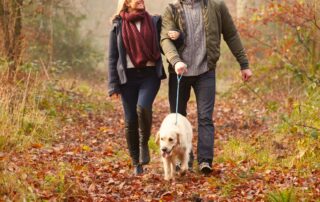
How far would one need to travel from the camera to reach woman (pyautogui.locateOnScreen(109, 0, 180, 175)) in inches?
282

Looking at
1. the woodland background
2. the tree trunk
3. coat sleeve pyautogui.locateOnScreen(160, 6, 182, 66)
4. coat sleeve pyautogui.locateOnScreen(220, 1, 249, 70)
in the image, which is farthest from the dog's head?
the tree trunk

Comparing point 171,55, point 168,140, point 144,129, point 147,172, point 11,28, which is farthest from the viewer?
point 11,28

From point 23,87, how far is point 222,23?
5.27 m

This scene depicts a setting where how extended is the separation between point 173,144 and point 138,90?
1059 mm

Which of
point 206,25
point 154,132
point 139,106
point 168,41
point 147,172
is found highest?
point 206,25

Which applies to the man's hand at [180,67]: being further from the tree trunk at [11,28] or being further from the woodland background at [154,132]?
the tree trunk at [11,28]

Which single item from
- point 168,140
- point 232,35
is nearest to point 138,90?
point 168,140

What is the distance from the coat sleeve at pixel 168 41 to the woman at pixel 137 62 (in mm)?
173

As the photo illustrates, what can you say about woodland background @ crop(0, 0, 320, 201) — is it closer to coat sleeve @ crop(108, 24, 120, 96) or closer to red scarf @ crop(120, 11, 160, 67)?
coat sleeve @ crop(108, 24, 120, 96)

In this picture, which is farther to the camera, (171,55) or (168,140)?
(171,55)


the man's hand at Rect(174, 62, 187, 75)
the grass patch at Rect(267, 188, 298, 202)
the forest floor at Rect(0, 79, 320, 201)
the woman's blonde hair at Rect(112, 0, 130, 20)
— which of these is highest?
the woman's blonde hair at Rect(112, 0, 130, 20)

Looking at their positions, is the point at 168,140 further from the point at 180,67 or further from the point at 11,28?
the point at 11,28

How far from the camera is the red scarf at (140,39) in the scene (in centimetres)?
712

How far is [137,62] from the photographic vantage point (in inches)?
281
